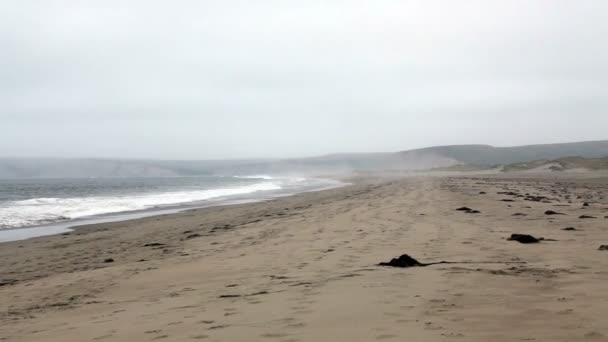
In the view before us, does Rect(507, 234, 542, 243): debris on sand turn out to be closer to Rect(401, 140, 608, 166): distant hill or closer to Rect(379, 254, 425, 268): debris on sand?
Rect(379, 254, 425, 268): debris on sand

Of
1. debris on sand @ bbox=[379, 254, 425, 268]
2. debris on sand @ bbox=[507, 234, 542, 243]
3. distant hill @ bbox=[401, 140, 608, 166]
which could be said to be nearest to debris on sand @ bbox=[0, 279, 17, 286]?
debris on sand @ bbox=[379, 254, 425, 268]

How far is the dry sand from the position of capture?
3.77 m

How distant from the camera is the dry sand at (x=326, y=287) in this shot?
12.4 feet

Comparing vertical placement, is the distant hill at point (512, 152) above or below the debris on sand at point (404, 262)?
above

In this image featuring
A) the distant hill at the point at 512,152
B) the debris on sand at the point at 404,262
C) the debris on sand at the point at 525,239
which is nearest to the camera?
the debris on sand at the point at 404,262

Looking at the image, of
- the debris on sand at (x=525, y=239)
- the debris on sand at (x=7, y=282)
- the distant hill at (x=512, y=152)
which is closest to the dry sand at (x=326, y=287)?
the debris on sand at (x=7, y=282)

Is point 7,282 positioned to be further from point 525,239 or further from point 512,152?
point 512,152

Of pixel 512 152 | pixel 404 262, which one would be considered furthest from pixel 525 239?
pixel 512 152

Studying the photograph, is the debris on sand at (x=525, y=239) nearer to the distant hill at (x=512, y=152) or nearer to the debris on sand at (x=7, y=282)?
the debris on sand at (x=7, y=282)

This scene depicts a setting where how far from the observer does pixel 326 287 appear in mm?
5203

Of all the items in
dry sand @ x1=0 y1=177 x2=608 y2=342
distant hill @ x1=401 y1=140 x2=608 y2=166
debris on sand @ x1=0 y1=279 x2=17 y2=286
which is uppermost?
distant hill @ x1=401 y1=140 x2=608 y2=166

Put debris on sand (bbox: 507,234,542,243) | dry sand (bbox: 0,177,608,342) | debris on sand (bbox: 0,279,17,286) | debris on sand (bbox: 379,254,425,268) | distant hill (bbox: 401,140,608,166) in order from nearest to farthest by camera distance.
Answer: dry sand (bbox: 0,177,608,342) → debris on sand (bbox: 379,254,425,268) → debris on sand (bbox: 507,234,542,243) → debris on sand (bbox: 0,279,17,286) → distant hill (bbox: 401,140,608,166)

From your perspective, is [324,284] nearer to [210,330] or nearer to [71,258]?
[210,330]

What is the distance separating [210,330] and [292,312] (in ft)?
2.44
